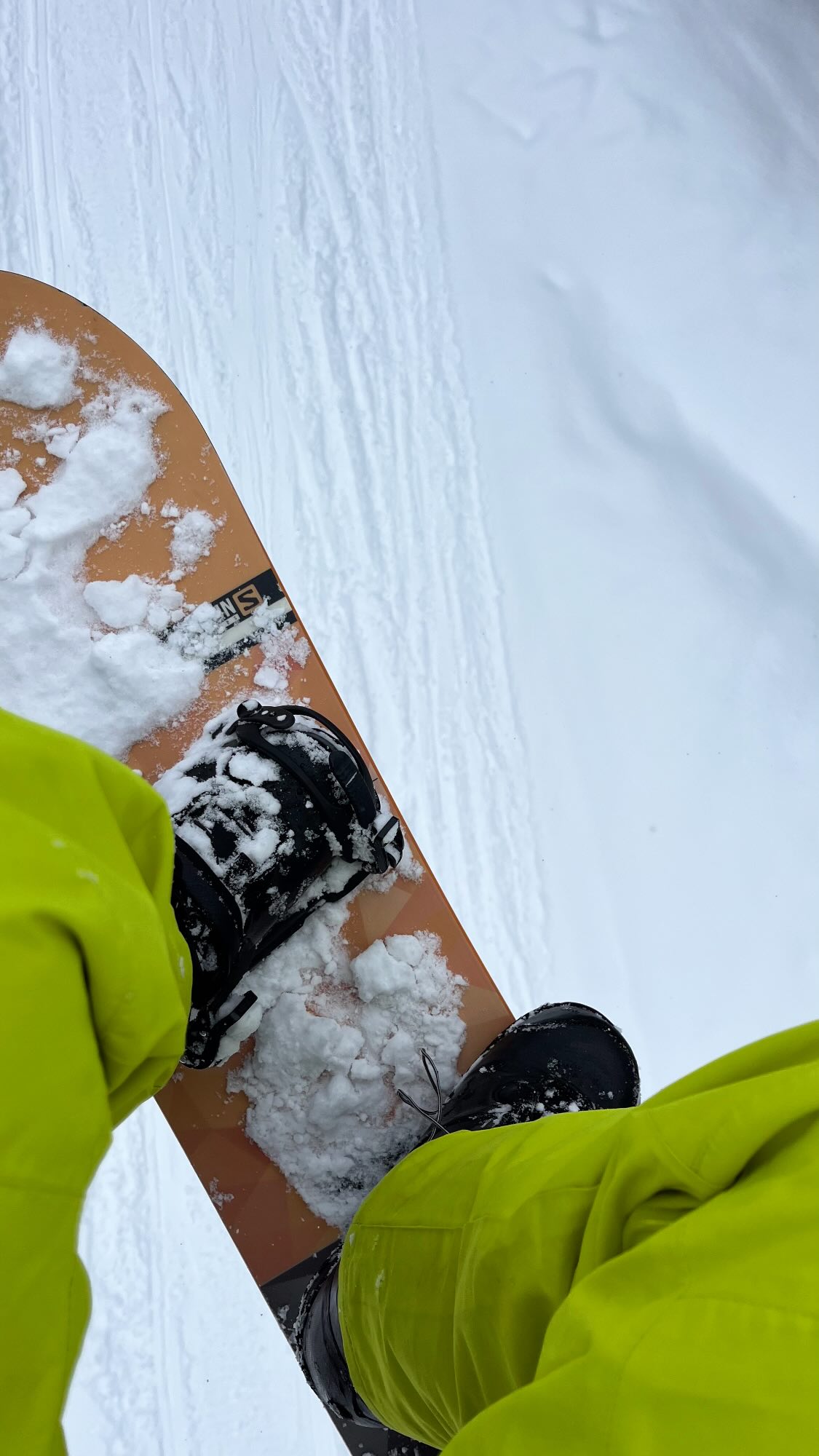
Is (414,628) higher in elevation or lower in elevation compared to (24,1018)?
higher

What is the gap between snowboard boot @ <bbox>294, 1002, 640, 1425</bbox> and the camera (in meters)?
1.07

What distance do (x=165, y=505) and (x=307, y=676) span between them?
13.8 inches

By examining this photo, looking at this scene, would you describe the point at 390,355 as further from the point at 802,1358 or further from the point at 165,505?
the point at 802,1358

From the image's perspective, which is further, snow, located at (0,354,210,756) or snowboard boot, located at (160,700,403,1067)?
snow, located at (0,354,210,756)

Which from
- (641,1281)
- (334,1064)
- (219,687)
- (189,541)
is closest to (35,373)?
(189,541)

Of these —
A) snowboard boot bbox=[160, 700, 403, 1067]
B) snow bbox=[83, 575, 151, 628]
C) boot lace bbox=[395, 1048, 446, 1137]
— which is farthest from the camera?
snow bbox=[83, 575, 151, 628]

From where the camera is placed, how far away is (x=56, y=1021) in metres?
0.56

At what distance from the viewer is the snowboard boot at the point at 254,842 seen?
41.4 inches

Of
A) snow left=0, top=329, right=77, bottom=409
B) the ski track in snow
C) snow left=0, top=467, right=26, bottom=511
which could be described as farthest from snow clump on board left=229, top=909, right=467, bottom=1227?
snow left=0, top=329, right=77, bottom=409

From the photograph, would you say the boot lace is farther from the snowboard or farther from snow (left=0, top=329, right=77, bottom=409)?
snow (left=0, top=329, right=77, bottom=409)

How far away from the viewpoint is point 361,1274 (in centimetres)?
90

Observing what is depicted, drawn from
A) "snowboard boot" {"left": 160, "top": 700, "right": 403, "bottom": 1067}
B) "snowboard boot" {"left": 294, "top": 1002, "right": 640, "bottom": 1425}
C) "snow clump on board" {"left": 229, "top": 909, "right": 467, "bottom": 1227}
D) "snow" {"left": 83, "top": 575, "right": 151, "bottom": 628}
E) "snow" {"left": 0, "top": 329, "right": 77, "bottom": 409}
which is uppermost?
"snow" {"left": 0, "top": 329, "right": 77, "bottom": 409}

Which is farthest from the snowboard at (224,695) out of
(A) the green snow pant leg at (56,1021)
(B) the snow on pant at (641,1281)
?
(A) the green snow pant leg at (56,1021)

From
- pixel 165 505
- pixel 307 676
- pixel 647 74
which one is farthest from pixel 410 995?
pixel 647 74
